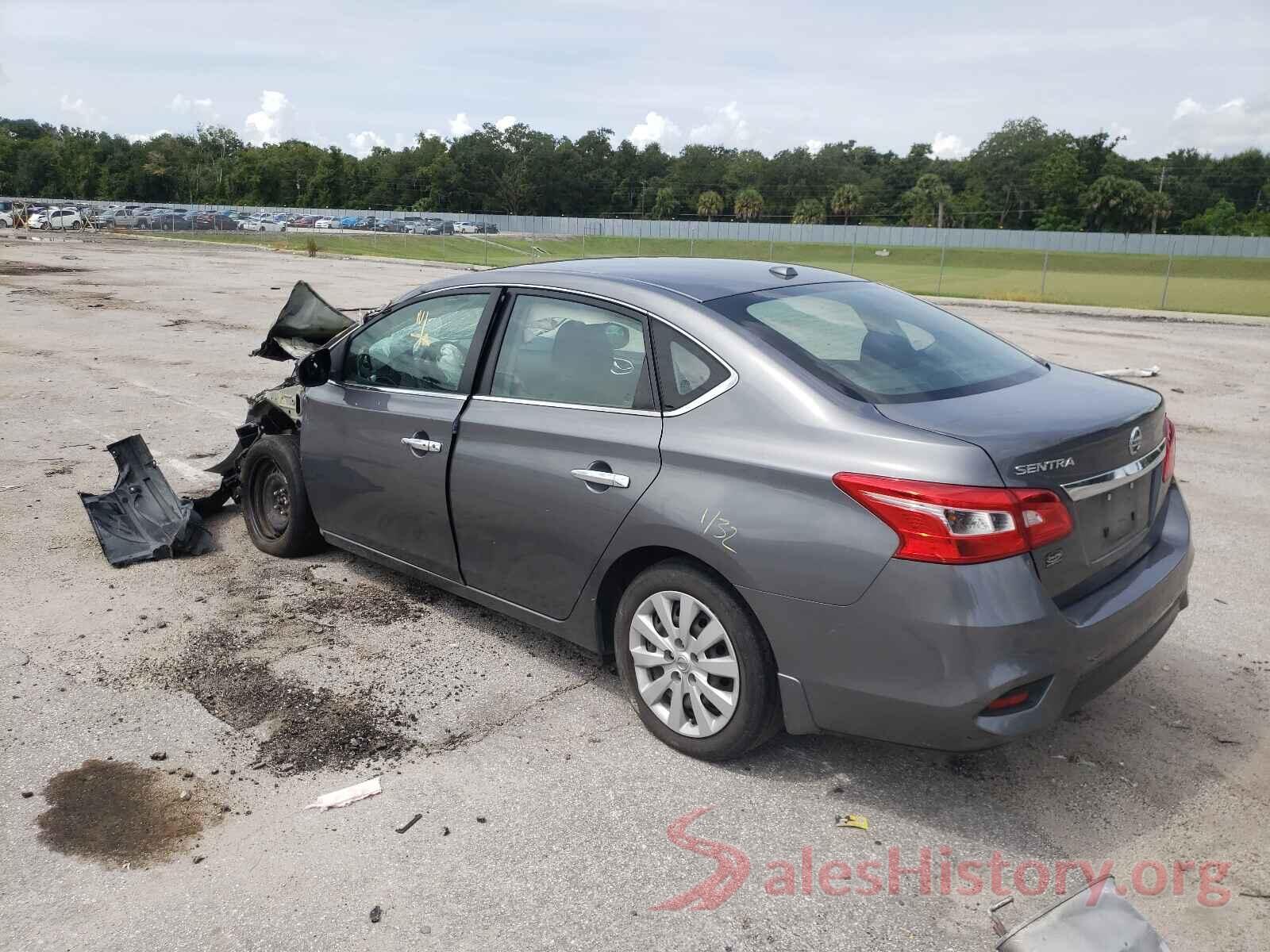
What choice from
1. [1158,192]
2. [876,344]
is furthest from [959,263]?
[876,344]

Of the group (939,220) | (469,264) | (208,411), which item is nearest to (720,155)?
(939,220)

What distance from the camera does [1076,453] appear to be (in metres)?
3.14

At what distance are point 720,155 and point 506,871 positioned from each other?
463 feet

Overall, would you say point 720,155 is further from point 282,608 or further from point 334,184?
point 282,608

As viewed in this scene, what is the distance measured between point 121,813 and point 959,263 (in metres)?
62.7

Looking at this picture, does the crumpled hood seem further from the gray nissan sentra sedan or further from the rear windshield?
the rear windshield

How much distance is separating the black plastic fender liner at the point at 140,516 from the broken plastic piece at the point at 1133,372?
10.7m

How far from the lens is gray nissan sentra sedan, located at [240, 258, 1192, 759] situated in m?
Answer: 2.99

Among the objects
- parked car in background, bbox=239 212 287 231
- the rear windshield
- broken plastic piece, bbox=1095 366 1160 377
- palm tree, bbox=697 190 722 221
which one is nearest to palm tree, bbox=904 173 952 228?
palm tree, bbox=697 190 722 221

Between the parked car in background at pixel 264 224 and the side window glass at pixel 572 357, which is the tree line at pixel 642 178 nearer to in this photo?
the parked car in background at pixel 264 224

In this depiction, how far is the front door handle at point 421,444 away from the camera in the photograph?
443 centimetres

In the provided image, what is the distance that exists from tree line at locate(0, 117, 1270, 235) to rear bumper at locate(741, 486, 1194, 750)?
105m

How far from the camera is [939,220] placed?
10262 cm

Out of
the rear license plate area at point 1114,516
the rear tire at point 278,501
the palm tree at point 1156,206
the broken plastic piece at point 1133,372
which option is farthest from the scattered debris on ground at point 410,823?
the palm tree at point 1156,206
